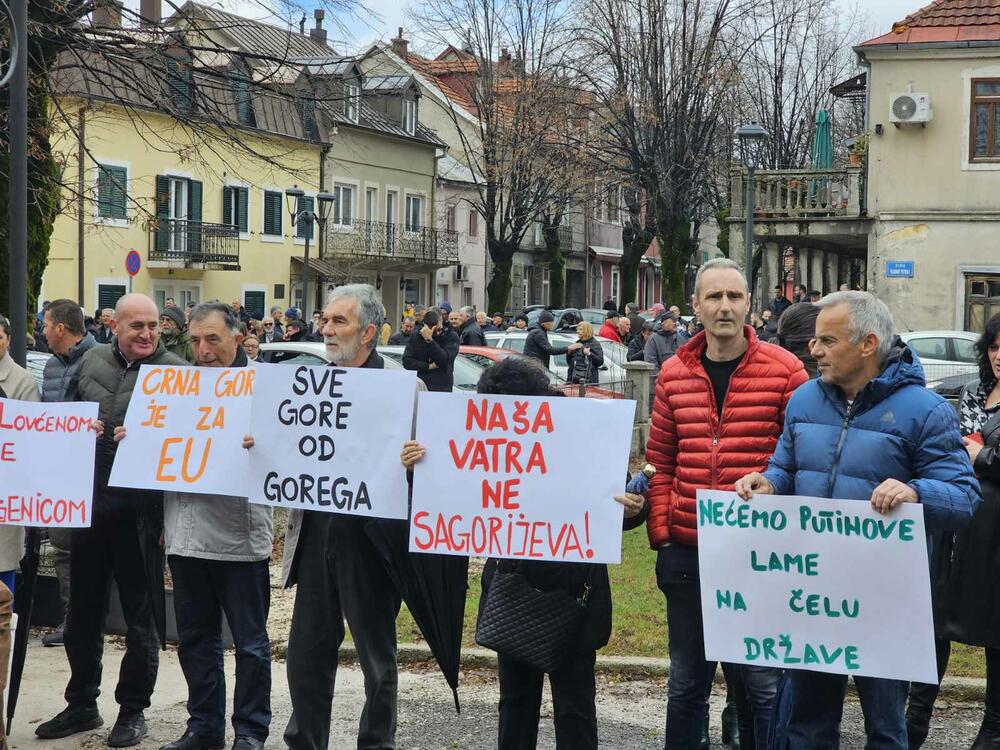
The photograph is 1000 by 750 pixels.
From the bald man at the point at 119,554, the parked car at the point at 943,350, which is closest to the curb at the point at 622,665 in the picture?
the bald man at the point at 119,554

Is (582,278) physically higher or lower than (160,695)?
higher

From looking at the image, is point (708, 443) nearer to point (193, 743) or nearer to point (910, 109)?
point (193, 743)

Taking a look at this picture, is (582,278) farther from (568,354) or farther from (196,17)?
(196,17)

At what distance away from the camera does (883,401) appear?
4562 mm

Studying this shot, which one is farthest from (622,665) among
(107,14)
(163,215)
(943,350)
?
(163,215)

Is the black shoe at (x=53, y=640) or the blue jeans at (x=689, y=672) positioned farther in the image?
the black shoe at (x=53, y=640)

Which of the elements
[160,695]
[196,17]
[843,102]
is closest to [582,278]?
[843,102]

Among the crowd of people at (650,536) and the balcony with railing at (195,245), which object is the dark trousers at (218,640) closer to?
the crowd of people at (650,536)

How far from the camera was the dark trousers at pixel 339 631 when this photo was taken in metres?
5.48

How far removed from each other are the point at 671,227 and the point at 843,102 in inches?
728

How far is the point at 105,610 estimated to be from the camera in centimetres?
649

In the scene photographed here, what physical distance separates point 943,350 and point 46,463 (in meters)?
19.1

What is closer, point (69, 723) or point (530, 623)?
point (530, 623)

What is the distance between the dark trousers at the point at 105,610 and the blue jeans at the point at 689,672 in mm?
2598
